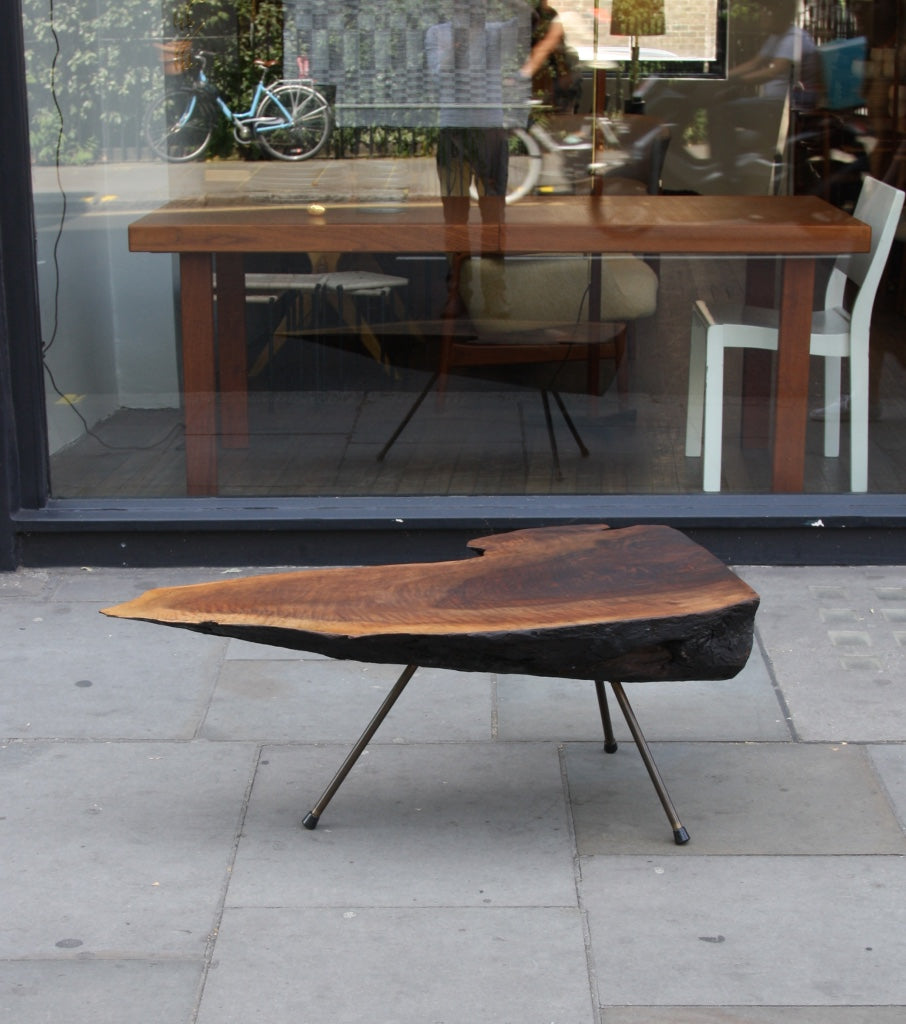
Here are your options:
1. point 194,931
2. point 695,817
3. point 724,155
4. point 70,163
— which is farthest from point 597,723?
point 70,163

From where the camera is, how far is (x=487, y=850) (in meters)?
3.48

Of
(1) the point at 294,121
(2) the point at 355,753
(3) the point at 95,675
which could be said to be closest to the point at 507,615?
(2) the point at 355,753

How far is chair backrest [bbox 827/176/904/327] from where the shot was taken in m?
5.40

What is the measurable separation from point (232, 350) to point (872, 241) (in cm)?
245

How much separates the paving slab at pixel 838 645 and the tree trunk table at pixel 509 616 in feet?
3.12

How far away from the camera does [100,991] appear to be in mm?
2914

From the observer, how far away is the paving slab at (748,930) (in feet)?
9.57

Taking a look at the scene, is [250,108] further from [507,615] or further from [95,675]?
[507,615]

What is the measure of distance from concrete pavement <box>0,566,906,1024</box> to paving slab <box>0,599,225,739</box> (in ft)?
0.04

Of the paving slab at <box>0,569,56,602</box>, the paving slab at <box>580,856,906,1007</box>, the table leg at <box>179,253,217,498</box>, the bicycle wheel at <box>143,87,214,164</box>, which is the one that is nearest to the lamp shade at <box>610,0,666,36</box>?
the bicycle wheel at <box>143,87,214,164</box>

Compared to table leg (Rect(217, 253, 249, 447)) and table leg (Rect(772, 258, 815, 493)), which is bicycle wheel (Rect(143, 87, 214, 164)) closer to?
table leg (Rect(217, 253, 249, 447))

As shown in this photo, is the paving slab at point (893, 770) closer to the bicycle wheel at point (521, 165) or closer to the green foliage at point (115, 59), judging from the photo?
the bicycle wheel at point (521, 165)

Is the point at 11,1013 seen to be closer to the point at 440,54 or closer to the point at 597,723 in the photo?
the point at 597,723

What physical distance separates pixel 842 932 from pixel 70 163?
3834mm
